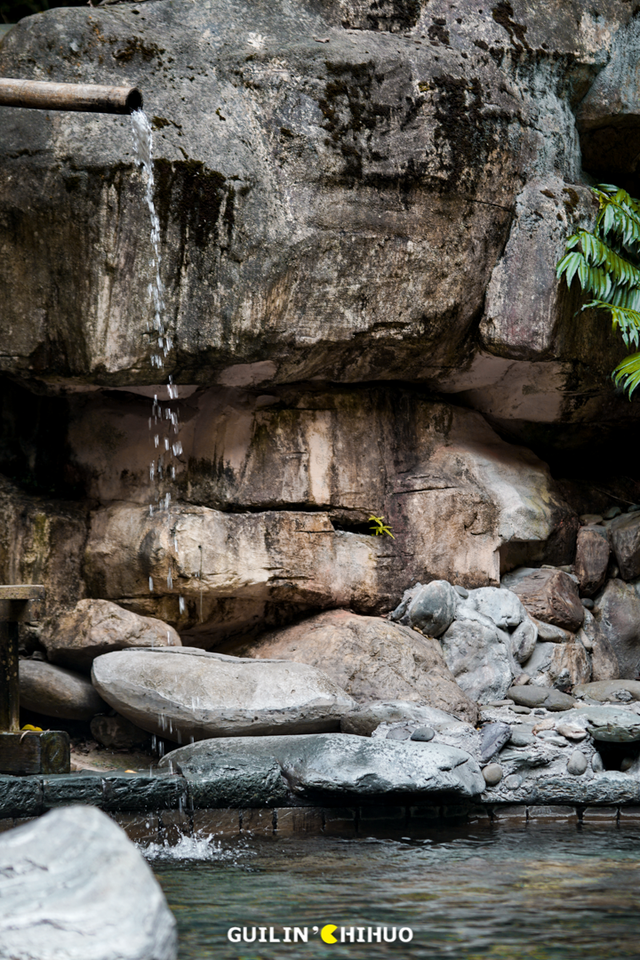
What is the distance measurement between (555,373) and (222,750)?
4.34 meters

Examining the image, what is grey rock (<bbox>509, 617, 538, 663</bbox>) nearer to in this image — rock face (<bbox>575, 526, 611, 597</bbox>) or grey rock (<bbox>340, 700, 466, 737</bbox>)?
rock face (<bbox>575, 526, 611, 597</bbox>)

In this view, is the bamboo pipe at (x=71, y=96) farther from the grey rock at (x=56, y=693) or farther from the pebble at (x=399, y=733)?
the pebble at (x=399, y=733)

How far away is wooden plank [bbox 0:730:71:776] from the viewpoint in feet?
17.8

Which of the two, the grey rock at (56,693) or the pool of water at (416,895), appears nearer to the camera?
the pool of water at (416,895)

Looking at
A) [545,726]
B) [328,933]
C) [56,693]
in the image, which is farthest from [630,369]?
[328,933]

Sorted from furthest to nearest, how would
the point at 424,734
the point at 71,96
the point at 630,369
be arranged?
the point at 630,369, the point at 424,734, the point at 71,96

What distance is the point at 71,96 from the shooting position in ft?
16.7

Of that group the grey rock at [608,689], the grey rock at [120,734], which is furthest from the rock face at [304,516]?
the grey rock at [608,689]

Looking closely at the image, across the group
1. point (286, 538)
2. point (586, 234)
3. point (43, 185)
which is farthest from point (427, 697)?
point (43, 185)

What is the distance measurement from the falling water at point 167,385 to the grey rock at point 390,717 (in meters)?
1.81

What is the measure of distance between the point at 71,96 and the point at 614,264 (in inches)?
172

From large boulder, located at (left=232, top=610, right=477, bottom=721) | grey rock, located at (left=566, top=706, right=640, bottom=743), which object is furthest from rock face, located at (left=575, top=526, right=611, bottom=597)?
grey rock, located at (left=566, top=706, right=640, bottom=743)

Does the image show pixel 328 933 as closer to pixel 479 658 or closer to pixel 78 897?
pixel 78 897

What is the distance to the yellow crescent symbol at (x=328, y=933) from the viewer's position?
3.22 m
